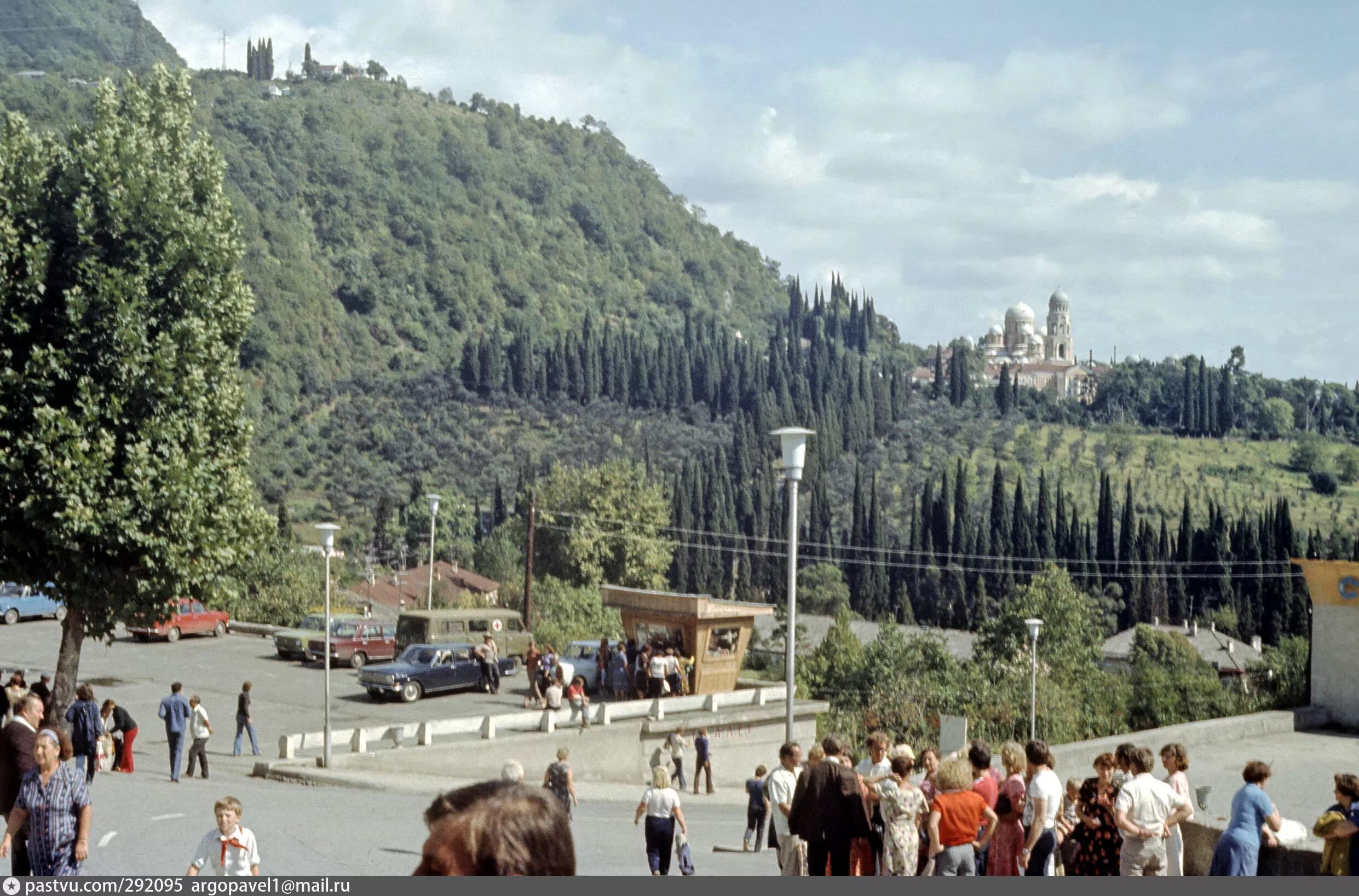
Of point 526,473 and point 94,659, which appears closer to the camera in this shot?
point 94,659

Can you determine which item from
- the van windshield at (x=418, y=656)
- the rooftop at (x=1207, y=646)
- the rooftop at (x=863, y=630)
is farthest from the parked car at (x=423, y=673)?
the rooftop at (x=863, y=630)

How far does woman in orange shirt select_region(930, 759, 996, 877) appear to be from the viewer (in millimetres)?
8180

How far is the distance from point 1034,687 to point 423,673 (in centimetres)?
1706

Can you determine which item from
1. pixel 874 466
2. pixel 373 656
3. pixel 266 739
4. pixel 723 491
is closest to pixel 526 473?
pixel 723 491

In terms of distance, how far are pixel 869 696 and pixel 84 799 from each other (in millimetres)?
49002

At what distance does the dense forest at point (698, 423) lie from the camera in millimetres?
98688

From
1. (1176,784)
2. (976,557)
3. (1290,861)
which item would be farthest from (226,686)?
(976,557)

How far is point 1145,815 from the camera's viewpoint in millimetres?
7996

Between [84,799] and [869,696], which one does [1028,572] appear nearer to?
[869,696]

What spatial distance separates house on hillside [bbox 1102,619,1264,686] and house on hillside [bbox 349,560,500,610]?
34.5 meters

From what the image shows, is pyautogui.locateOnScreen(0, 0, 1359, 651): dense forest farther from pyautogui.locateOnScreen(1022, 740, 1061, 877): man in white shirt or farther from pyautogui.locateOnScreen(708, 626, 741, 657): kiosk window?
pyautogui.locateOnScreen(1022, 740, 1061, 877): man in white shirt

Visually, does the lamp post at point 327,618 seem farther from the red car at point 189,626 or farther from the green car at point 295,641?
the red car at point 189,626

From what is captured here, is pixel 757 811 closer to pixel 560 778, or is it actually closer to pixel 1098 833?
pixel 560 778

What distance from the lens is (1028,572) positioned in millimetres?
100375
